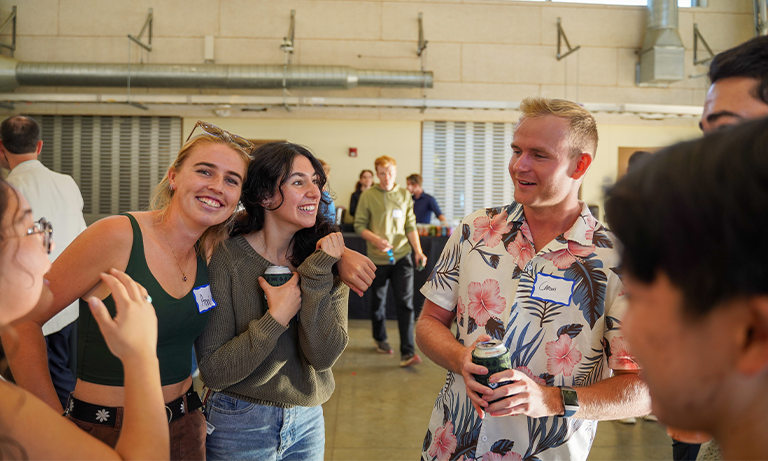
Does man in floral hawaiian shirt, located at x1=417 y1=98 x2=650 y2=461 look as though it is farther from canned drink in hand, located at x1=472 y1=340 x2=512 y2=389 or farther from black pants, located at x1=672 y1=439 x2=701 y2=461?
black pants, located at x1=672 y1=439 x2=701 y2=461

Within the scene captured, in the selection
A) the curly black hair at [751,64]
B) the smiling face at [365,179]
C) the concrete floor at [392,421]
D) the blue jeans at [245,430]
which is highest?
the smiling face at [365,179]

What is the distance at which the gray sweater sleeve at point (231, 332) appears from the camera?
128 cm

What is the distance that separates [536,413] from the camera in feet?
3.69

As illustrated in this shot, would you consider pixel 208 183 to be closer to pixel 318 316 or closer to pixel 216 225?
pixel 216 225

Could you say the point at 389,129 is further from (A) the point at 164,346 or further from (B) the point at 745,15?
(A) the point at 164,346

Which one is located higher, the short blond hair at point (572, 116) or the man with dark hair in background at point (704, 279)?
the short blond hair at point (572, 116)

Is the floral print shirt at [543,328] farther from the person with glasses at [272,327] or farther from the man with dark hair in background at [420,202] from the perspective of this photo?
the man with dark hair in background at [420,202]

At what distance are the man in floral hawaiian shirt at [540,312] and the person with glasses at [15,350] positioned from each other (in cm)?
65

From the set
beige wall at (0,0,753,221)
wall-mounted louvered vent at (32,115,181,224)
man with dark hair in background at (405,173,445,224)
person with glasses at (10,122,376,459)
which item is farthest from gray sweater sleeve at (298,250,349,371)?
wall-mounted louvered vent at (32,115,181,224)

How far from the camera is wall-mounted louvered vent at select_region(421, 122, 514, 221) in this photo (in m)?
8.32

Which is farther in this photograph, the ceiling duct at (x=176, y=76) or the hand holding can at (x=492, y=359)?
the ceiling duct at (x=176, y=76)

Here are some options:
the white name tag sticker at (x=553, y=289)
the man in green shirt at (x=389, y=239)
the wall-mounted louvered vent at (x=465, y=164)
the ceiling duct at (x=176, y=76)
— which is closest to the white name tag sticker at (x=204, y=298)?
the white name tag sticker at (x=553, y=289)

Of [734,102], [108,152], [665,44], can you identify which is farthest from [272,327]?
[665,44]

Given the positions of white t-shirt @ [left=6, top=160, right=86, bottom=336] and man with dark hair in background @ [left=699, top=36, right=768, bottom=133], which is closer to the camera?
man with dark hair in background @ [left=699, top=36, right=768, bottom=133]
